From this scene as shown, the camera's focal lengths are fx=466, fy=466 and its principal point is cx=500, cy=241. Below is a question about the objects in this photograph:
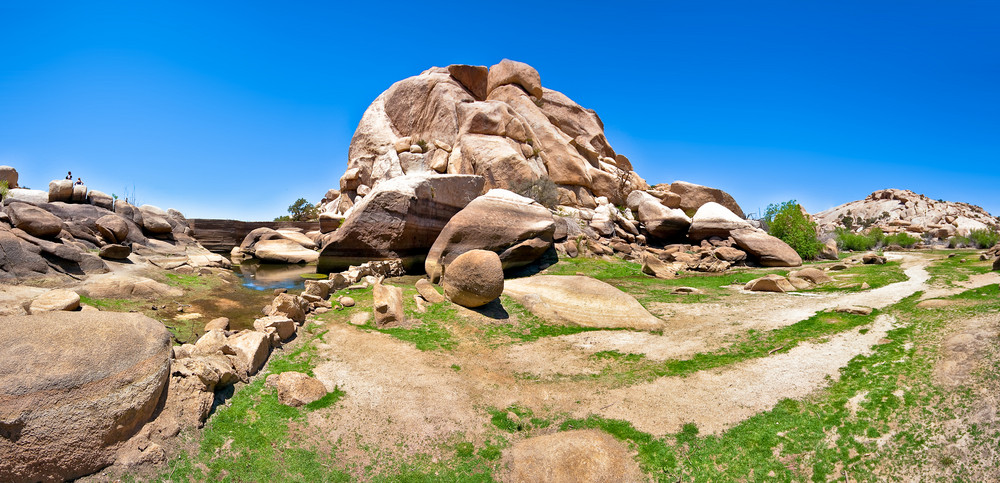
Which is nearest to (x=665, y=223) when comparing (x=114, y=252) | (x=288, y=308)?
(x=288, y=308)

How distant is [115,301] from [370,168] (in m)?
34.4

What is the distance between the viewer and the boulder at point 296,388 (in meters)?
7.73

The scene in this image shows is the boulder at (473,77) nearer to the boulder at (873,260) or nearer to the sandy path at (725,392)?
the boulder at (873,260)

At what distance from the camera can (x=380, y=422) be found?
7.52 m

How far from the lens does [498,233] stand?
64.9ft

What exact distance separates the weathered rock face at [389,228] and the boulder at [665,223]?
16.5 metres

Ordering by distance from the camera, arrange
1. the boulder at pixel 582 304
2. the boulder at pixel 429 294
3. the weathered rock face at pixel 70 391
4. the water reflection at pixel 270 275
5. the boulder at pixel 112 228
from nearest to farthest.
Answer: the weathered rock face at pixel 70 391 → the boulder at pixel 582 304 → the boulder at pixel 429 294 → the water reflection at pixel 270 275 → the boulder at pixel 112 228

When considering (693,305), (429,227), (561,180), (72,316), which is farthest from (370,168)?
(72,316)

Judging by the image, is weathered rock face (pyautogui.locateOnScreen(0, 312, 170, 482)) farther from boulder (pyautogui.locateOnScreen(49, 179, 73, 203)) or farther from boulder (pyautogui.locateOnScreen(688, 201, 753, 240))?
boulder (pyautogui.locateOnScreen(688, 201, 753, 240))

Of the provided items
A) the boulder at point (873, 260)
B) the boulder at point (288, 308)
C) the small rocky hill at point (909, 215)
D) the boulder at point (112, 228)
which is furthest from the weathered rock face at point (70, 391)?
the small rocky hill at point (909, 215)

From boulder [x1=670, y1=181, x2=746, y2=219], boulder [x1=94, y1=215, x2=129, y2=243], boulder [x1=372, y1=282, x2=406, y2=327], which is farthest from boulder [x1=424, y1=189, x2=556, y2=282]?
boulder [x1=670, y1=181, x2=746, y2=219]

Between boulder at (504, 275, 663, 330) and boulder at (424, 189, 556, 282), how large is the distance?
4.55m

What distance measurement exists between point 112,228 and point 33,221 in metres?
5.35

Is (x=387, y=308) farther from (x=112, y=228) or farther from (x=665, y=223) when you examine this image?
(x=665, y=223)
